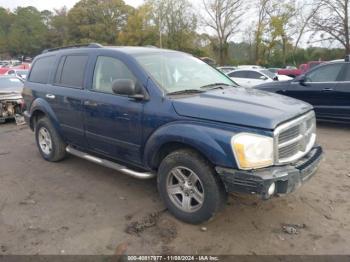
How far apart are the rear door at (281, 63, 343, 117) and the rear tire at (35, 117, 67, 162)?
5748 millimetres

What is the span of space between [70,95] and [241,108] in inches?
A: 105

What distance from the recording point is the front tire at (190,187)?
3.37 metres

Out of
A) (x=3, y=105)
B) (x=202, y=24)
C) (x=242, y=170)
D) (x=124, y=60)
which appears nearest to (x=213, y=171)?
(x=242, y=170)

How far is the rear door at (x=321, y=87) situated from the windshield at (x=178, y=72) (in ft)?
13.6

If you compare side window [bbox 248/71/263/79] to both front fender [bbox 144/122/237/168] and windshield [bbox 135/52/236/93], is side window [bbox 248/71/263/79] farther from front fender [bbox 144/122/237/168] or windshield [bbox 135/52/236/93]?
front fender [bbox 144/122/237/168]

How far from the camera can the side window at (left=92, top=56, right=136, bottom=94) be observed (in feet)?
13.8

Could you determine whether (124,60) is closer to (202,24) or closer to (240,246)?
(240,246)

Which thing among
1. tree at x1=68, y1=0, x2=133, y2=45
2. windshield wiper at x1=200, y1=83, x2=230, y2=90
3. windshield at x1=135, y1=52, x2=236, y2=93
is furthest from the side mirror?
tree at x1=68, y1=0, x2=133, y2=45

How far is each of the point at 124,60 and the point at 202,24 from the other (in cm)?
4100

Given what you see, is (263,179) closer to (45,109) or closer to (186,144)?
(186,144)

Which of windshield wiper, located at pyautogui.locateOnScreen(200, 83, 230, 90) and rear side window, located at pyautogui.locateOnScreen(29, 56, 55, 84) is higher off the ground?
rear side window, located at pyautogui.locateOnScreen(29, 56, 55, 84)

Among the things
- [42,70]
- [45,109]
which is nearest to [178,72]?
[45,109]

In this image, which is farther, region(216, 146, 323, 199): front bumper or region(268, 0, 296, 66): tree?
region(268, 0, 296, 66): tree

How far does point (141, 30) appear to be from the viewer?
151 feet
